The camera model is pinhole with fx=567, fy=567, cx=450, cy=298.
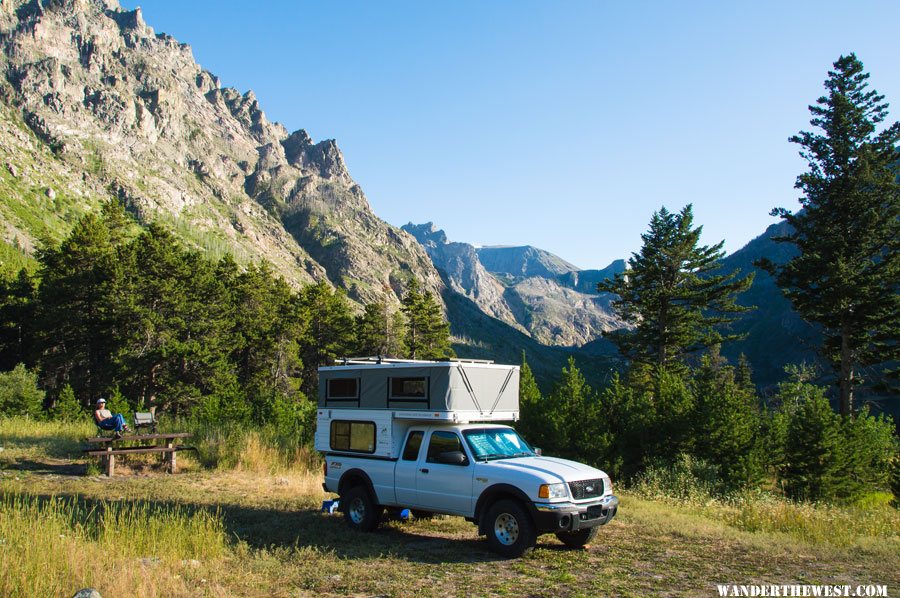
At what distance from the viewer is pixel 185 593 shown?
6.33 m

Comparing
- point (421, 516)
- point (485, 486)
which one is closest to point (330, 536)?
point (421, 516)

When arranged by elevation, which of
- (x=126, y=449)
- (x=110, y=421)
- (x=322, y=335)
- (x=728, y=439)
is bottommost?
(x=126, y=449)

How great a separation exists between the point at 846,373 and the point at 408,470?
23524 mm

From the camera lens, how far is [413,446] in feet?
35.4

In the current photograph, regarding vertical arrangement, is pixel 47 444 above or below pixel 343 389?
below

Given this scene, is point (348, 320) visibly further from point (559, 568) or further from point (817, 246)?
point (559, 568)

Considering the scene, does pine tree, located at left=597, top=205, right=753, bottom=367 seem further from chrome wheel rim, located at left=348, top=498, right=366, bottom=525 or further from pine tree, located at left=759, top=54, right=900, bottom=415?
chrome wheel rim, located at left=348, top=498, right=366, bottom=525

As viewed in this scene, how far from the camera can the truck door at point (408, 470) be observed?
1041 cm

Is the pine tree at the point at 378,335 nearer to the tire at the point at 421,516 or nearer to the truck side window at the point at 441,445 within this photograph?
Answer: the tire at the point at 421,516

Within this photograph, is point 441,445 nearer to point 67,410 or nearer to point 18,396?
point 67,410

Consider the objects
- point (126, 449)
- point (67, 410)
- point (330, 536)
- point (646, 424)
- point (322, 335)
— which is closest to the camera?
point (330, 536)

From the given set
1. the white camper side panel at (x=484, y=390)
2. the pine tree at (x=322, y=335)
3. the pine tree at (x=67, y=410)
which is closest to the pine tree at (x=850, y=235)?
the white camper side panel at (x=484, y=390)

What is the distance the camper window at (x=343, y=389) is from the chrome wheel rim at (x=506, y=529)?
13.6 feet

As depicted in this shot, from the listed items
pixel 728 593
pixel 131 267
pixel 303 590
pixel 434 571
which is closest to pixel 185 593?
pixel 303 590
